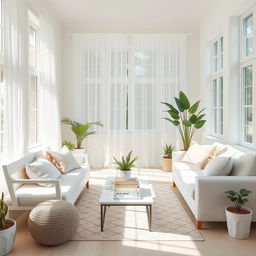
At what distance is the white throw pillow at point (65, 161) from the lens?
4551mm

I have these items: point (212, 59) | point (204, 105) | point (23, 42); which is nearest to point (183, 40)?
point (212, 59)

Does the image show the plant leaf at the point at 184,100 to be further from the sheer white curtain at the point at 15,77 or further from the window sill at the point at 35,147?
the sheer white curtain at the point at 15,77

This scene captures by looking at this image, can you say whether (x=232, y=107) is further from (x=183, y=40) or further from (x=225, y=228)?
(x=183, y=40)

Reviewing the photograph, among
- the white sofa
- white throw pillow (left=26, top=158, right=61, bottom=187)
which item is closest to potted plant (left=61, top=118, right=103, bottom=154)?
white throw pillow (left=26, top=158, right=61, bottom=187)

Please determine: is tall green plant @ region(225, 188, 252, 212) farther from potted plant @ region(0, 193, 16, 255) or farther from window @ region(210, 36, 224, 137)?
window @ region(210, 36, 224, 137)

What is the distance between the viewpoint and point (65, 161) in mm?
4668

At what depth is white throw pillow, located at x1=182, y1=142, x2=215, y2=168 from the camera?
4.85 meters

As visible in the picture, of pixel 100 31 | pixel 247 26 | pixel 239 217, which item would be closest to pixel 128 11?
pixel 100 31

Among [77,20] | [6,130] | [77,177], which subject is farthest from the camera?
[77,20]

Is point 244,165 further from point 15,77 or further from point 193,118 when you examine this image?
point 15,77

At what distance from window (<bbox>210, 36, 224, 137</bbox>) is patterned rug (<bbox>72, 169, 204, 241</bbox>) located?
1915mm

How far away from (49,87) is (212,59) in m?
3.41

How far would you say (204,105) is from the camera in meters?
6.85

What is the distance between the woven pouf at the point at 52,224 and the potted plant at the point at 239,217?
160 centimetres
